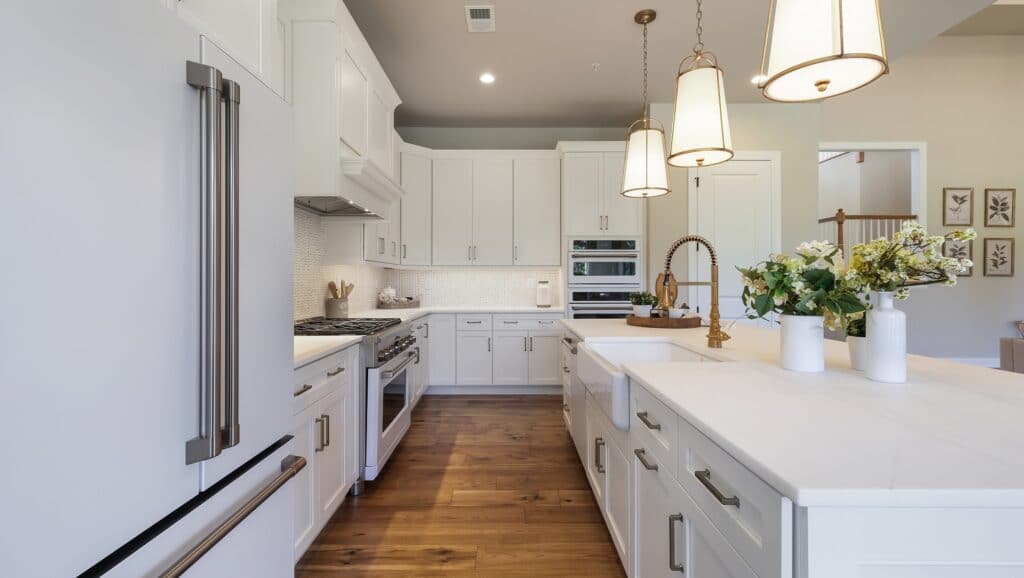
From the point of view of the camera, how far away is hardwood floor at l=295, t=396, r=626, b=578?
5.67 ft

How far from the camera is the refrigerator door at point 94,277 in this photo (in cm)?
47

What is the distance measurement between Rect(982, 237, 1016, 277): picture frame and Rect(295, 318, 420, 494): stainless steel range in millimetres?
7222

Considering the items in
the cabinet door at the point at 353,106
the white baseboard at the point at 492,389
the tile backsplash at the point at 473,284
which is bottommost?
the white baseboard at the point at 492,389

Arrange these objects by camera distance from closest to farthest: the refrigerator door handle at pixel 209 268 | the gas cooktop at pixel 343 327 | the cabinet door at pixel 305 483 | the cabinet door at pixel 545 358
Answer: the refrigerator door handle at pixel 209 268 → the cabinet door at pixel 305 483 → the gas cooktop at pixel 343 327 → the cabinet door at pixel 545 358

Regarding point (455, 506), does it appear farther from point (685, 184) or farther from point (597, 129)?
point (597, 129)

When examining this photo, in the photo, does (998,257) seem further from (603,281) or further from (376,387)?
(376,387)

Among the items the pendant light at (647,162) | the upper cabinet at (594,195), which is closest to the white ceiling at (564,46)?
the upper cabinet at (594,195)

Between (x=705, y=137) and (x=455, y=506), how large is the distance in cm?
218

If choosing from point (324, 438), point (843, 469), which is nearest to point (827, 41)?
point (843, 469)

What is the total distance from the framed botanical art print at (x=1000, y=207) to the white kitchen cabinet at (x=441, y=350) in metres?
6.87

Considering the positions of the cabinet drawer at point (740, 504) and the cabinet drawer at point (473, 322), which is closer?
the cabinet drawer at point (740, 504)

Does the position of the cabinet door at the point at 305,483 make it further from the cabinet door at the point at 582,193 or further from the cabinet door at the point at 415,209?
the cabinet door at the point at 582,193

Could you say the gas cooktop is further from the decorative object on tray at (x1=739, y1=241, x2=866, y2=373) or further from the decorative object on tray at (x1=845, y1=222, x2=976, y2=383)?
the decorative object on tray at (x1=845, y1=222, x2=976, y2=383)

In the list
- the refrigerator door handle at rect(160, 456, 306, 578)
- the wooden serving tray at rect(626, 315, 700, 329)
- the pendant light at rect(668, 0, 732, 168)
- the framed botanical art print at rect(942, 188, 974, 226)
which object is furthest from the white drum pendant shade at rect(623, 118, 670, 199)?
the framed botanical art print at rect(942, 188, 974, 226)
